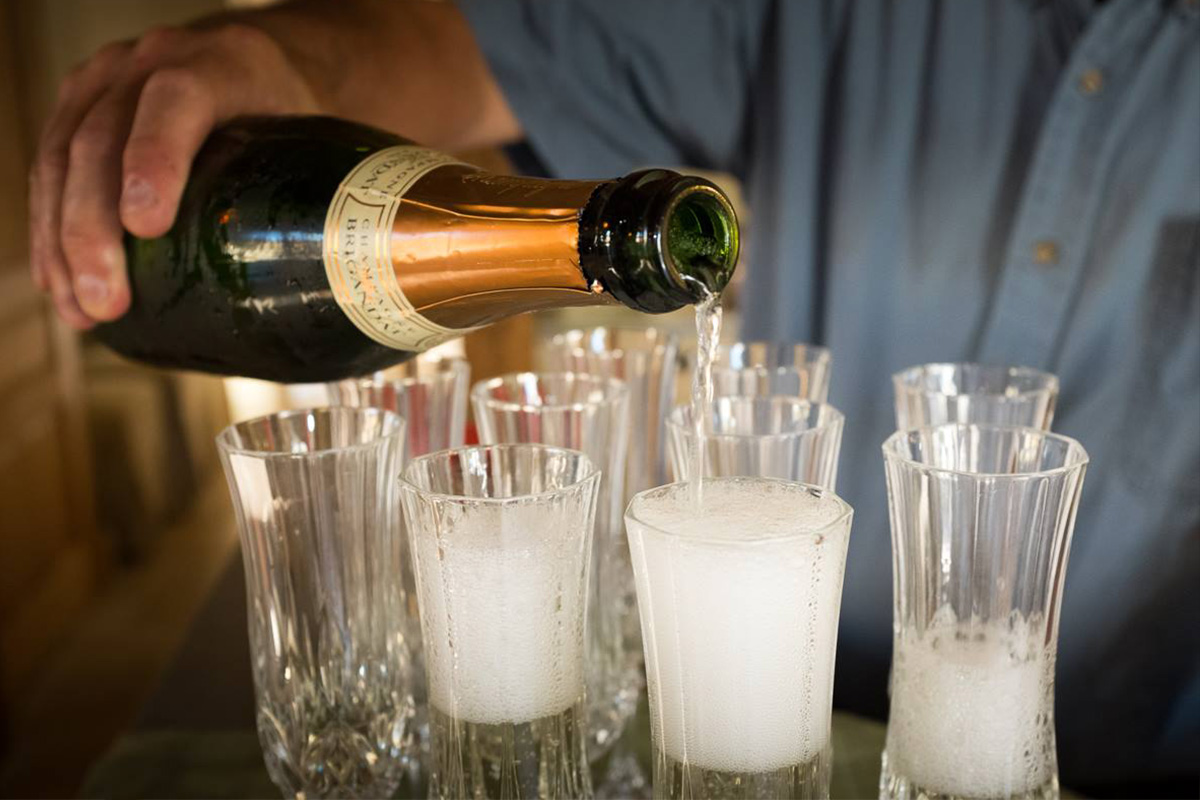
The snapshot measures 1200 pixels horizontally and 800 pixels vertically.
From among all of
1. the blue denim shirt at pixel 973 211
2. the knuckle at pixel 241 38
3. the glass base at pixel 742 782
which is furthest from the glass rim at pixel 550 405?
the blue denim shirt at pixel 973 211

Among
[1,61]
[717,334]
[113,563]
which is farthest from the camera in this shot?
[113,563]

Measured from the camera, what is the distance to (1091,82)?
109cm

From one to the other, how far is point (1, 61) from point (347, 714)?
A: 2.36 meters

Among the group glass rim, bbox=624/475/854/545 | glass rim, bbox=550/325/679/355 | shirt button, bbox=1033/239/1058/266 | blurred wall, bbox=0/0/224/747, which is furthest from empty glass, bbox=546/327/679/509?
blurred wall, bbox=0/0/224/747

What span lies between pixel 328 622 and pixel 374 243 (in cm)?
21

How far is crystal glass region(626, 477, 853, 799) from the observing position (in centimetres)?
52

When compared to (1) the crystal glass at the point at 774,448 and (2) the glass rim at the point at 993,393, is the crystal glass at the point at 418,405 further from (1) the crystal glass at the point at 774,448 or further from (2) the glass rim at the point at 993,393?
(2) the glass rim at the point at 993,393

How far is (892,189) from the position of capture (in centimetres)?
124

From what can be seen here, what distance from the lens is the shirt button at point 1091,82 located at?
108cm

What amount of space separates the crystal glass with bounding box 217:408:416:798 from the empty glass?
18 cm

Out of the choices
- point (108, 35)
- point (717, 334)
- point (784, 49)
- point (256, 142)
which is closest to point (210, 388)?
point (108, 35)

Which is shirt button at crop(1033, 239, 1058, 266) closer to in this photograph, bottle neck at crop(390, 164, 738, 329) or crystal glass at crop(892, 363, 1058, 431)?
crystal glass at crop(892, 363, 1058, 431)

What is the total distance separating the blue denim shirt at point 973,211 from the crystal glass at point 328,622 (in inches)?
20.3

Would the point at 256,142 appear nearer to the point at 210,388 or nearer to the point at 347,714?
the point at 347,714
